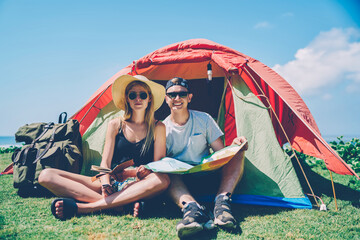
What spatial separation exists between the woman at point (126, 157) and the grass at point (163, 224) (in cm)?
13

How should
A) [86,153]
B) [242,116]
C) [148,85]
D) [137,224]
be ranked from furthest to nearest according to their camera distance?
[86,153], [242,116], [148,85], [137,224]

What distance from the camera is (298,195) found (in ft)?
7.25

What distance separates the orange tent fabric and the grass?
538mm

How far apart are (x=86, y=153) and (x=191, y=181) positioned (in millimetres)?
1467

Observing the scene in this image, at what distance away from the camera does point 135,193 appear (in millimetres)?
1914

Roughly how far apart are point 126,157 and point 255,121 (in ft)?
4.95

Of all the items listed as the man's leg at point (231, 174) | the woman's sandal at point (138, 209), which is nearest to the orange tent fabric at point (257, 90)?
the man's leg at point (231, 174)

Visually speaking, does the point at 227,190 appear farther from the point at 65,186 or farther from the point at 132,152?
the point at 65,186

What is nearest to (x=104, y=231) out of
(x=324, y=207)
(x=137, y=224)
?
(x=137, y=224)

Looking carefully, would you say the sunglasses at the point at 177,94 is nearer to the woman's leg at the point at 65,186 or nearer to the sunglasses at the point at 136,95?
the sunglasses at the point at 136,95

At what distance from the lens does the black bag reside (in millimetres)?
2457

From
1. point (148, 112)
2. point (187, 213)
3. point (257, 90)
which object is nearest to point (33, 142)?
point (148, 112)

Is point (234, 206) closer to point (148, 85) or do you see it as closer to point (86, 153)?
point (148, 85)

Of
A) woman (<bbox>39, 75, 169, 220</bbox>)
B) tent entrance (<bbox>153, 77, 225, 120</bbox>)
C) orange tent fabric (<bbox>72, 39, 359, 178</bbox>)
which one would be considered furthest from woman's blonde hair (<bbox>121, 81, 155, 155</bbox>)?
tent entrance (<bbox>153, 77, 225, 120</bbox>)
